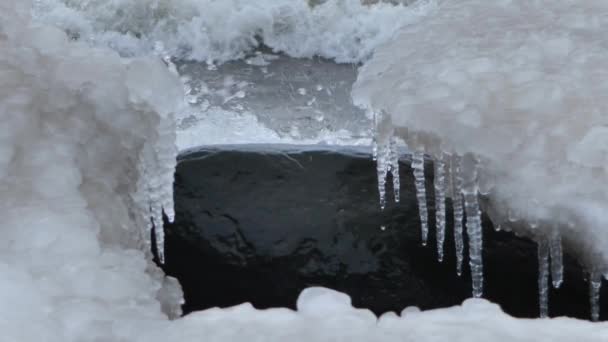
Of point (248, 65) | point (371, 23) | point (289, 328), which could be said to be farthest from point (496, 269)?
point (371, 23)

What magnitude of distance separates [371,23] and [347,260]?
4.17 m

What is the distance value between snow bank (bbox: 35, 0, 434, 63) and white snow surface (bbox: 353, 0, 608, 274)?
12.4 ft

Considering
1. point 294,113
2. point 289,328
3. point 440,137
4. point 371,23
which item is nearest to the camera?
point 289,328

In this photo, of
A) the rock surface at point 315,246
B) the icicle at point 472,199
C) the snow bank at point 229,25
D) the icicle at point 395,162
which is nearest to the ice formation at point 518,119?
the icicle at point 472,199

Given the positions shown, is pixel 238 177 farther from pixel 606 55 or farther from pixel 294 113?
pixel 294 113

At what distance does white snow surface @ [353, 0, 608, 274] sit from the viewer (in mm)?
1994

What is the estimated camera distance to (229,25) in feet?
22.2

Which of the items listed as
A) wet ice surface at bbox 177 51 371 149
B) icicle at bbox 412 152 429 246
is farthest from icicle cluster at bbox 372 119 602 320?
wet ice surface at bbox 177 51 371 149

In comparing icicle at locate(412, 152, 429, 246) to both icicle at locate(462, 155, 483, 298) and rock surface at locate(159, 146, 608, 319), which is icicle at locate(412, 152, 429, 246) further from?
rock surface at locate(159, 146, 608, 319)

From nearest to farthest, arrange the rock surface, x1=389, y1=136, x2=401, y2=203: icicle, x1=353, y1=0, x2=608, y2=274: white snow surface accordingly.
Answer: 1. x1=353, y1=0, x2=608, y2=274: white snow surface
2. x1=389, y1=136, x2=401, y2=203: icicle
3. the rock surface

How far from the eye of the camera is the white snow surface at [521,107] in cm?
199

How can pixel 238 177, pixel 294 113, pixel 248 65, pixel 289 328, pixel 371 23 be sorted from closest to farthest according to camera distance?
pixel 289 328 < pixel 238 177 < pixel 294 113 < pixel 248 65 < pixel 371 23

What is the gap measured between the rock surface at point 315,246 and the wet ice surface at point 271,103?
1241 millimetres

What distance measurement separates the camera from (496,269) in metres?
2.77
